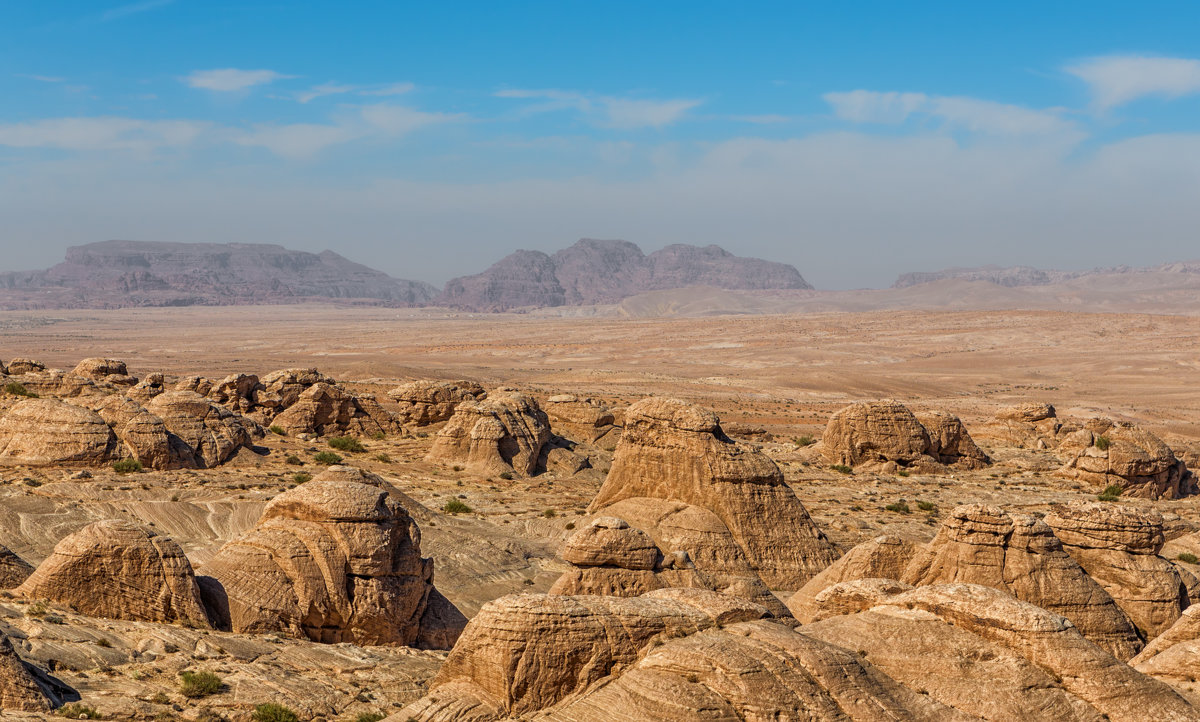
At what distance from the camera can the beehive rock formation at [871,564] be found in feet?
68.9

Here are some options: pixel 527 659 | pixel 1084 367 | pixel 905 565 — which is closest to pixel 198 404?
pixel 905 565

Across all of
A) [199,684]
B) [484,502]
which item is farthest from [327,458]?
[199,684]

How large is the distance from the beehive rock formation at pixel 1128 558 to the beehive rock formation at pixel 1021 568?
131cm

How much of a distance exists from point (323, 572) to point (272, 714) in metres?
4.37

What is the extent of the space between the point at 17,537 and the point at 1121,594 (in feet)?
73.9

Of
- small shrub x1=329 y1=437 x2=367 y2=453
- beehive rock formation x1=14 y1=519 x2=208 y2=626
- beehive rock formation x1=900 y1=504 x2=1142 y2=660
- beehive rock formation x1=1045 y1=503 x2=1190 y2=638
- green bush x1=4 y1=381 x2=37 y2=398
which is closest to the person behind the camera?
beehive rock formation x1=14 y1=519 x2=208 y2=626

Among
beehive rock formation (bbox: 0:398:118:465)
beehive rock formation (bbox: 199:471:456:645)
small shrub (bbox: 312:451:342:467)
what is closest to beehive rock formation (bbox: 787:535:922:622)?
beehive rock formation (bbox: 199:471:456:645)

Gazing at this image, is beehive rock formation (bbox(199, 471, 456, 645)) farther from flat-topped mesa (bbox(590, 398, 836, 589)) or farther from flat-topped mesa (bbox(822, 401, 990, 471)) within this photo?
flat-topped mesa (bbox(822, 401, 990, 471))

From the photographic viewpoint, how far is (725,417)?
70.4 m

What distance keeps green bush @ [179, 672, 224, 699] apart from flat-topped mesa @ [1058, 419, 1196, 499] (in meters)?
34.3

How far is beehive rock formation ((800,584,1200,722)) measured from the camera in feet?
43.0

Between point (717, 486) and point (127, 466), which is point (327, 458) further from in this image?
point (717, 486)

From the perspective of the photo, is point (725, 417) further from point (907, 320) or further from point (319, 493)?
point (907, 320)

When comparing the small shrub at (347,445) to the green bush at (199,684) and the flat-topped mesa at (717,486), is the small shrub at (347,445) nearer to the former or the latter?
the flat-topped mesa at (717,486)
